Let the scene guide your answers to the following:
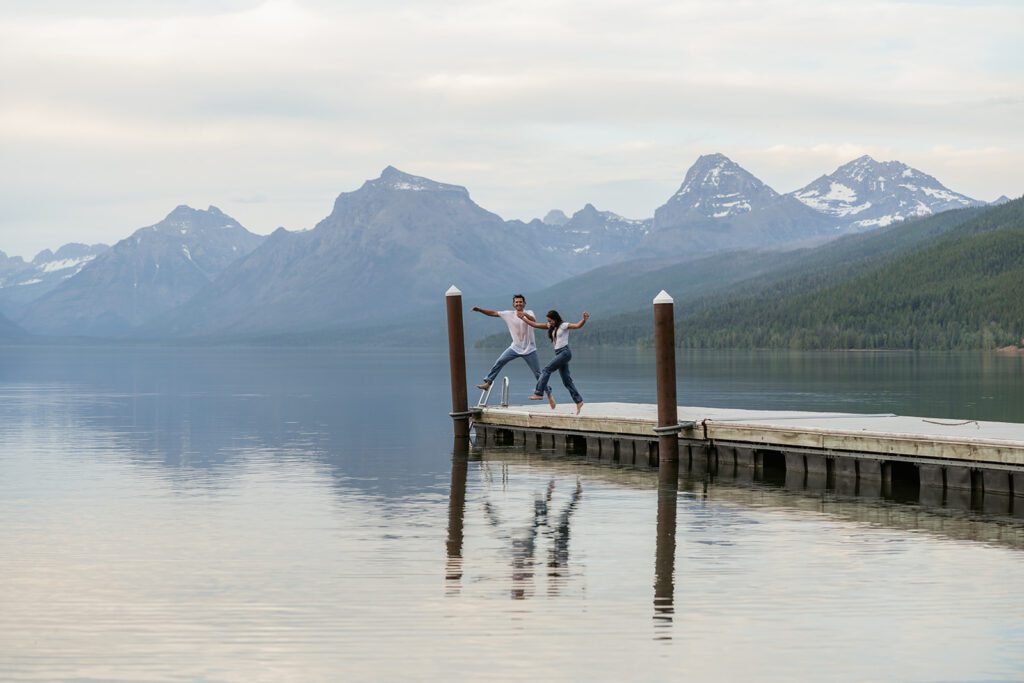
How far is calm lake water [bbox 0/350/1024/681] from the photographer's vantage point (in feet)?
54.9

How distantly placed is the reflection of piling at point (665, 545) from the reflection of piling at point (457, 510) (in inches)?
122

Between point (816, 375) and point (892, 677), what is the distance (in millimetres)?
113030

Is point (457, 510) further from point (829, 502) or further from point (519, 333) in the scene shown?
point (519, 333)

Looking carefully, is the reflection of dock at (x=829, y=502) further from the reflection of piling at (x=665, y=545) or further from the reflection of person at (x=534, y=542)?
the reflection of person at (x=534, y=542)

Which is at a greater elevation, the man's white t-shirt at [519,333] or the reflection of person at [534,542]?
the man's white t-shirt at [519,333]

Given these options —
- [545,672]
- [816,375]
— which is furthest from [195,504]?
[816,375]

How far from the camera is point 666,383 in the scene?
37.0 metres

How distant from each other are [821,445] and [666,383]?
183 inches

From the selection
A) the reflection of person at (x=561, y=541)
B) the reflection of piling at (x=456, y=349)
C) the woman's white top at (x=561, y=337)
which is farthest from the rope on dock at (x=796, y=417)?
the reflection of piling at (x=456, y=349)

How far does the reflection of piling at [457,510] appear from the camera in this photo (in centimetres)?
2257

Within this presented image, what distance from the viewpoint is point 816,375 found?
127 m

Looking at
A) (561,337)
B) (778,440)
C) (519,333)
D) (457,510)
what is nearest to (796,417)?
(778,440)

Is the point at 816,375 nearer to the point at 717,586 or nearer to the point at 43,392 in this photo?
the point at 43,392

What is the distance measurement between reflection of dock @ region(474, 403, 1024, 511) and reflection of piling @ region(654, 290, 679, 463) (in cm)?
40
